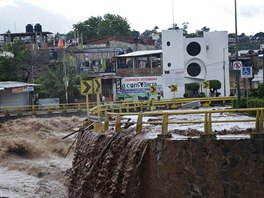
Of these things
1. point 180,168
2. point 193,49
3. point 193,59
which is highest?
point 193,49

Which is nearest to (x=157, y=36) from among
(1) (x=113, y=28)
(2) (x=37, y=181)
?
(1) (x=113, y=28)

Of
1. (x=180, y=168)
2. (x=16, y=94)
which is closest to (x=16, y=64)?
(x=16, y=94)

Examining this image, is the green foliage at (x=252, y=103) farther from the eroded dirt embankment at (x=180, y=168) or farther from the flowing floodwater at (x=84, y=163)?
the eroded dirt embankment at (x=180, y=168)

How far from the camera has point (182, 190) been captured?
14.8m

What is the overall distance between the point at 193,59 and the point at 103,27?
64.6m

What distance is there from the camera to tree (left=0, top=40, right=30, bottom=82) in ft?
236

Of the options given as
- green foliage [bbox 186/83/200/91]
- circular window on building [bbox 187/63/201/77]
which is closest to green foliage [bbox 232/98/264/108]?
green foliage [bbox 186/83/200/91]

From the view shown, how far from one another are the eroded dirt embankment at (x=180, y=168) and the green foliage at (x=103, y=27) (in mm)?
117305

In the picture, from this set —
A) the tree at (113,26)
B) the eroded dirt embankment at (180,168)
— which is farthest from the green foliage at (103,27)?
the eroded dirt embankment at (180,168)

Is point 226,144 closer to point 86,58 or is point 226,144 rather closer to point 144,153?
point 144,153

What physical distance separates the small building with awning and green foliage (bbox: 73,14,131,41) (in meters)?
71.1

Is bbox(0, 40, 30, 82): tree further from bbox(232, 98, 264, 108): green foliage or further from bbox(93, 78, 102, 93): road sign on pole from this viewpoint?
bbox(93, 78, 102, 93): road sign on pole

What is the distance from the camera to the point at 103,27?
134 metres

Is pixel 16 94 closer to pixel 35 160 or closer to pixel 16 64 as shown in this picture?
pixel 16 64
